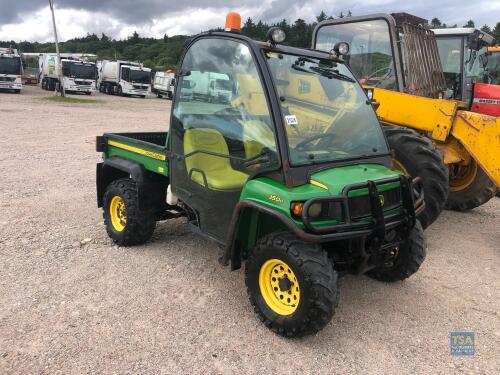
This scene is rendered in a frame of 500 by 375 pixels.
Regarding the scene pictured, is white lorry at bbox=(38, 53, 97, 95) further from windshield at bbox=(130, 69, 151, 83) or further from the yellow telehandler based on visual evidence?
the yellow telehandler

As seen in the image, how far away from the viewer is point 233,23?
3496 mm

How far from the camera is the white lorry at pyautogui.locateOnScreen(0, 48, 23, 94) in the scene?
83.6ft

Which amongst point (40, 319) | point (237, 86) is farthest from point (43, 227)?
point (237, 86)

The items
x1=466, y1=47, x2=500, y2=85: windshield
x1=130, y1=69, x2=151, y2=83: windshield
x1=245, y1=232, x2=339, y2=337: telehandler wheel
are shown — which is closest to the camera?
x1=245, y1=232, x2=339, y2=337: telehandler wheel

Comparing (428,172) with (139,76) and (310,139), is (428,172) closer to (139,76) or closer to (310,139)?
(310,139)

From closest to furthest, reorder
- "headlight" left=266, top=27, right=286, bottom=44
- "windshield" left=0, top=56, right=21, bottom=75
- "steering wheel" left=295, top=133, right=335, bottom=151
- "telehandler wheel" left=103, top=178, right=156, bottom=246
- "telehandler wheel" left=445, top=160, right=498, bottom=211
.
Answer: "steering wheel" left=295, top=133, right=335, bottom=151
"headlight" left=266, top=27, right=286, bottom=44
"telehandler wheel" left=103, top=178, right=156, bottom=246
"telehandler wheel" left=445, top=160, right=498, bottom=211
"windshield" left=0, top=56, right=21, bottom=75

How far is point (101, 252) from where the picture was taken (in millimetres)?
4488

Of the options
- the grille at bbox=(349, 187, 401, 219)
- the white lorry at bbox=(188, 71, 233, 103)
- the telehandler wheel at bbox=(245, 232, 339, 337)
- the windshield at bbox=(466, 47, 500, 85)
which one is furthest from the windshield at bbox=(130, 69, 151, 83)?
the grille at bbox=(349, 187, 401, 219)

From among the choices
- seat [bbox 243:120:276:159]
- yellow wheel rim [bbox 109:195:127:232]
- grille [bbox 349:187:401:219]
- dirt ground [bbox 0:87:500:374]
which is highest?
seat [bbox 243:120:276:159]

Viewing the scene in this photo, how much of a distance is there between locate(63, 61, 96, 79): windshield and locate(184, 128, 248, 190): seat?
27482mm

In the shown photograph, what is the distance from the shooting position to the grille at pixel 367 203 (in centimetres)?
300

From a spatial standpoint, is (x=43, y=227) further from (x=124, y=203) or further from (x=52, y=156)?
(x=52, y=156)

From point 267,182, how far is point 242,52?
102cm

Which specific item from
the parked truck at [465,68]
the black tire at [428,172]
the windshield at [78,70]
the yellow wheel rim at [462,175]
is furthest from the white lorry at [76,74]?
the black tire at [428,172]
